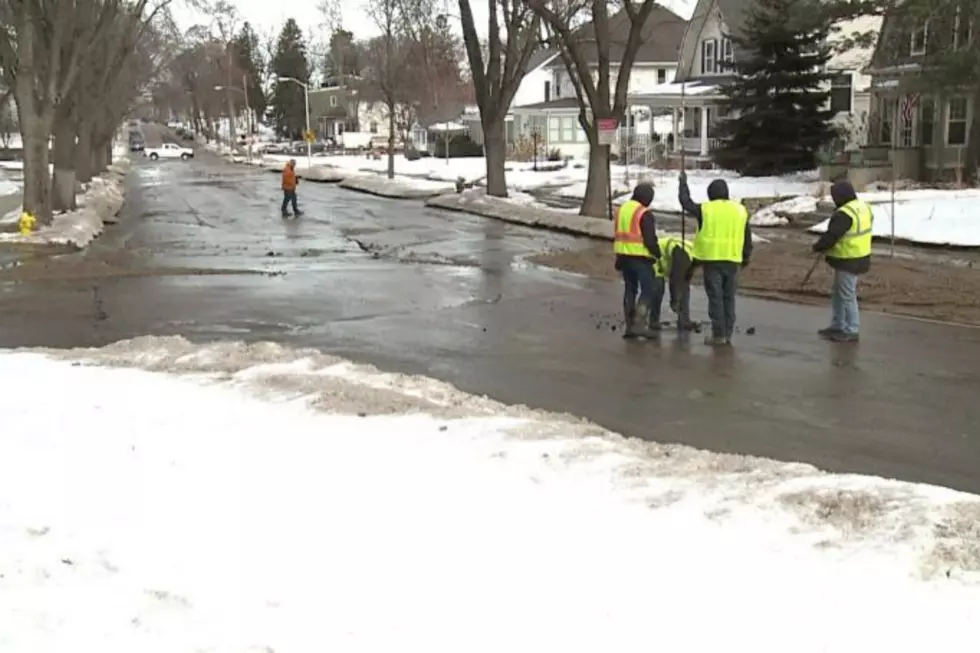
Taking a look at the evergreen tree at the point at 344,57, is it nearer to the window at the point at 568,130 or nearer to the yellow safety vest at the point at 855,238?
the window at the point at 568,130

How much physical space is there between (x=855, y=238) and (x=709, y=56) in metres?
48.3

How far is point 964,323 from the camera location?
13367 millimetres

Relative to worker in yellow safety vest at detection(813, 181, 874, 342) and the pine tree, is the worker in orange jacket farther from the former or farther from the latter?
worker in yellow safety vest at detection(813, 181, 874, 342)

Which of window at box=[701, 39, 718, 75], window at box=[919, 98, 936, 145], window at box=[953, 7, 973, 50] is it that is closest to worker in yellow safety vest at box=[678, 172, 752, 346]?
window at box=[953, 7, 973, 50]

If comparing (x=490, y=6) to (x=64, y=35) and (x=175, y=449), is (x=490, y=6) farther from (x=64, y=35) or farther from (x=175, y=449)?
(x=175, y=449)

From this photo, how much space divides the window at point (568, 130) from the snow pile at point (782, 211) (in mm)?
42364

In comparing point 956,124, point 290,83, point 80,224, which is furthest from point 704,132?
point 290,83

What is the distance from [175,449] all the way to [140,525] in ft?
4.70

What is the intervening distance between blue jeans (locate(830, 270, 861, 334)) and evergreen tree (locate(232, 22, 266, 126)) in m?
126

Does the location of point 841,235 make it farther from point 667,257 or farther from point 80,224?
point 80,224

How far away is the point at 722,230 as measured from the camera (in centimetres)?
1188

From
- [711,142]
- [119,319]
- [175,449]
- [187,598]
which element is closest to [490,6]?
[711,142]

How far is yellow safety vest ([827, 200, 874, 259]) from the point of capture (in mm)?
12094

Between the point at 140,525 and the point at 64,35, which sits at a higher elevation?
the point at 64,35
